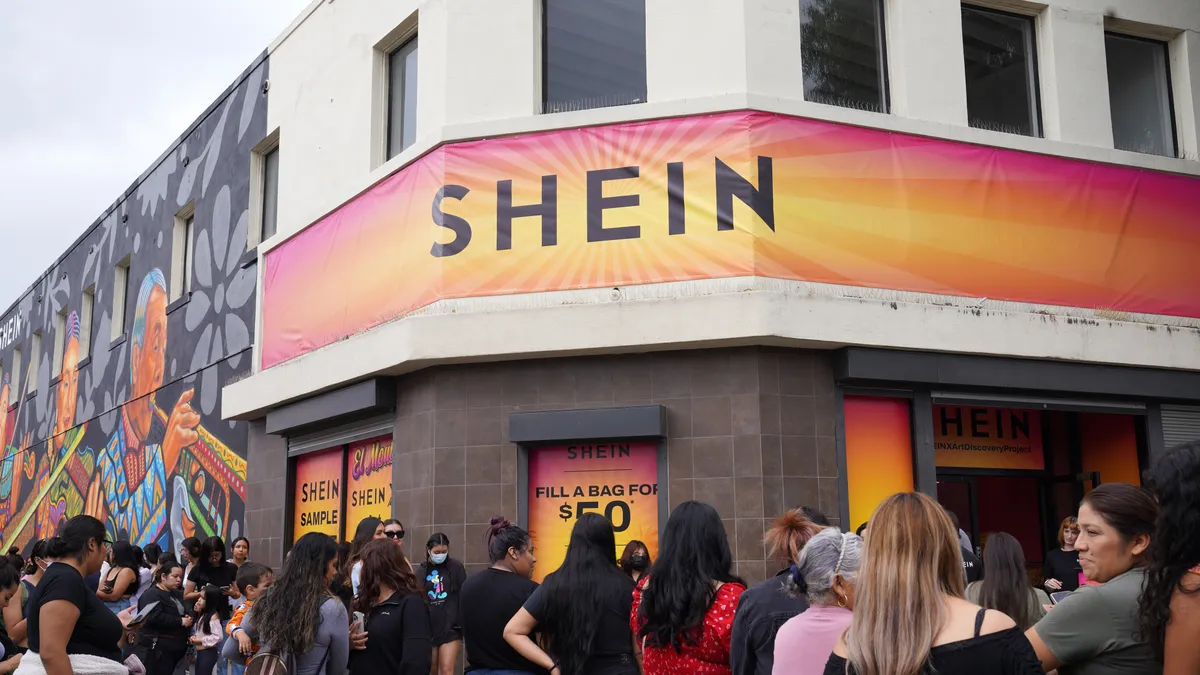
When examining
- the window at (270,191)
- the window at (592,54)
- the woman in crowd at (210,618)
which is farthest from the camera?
the window at (270,191)

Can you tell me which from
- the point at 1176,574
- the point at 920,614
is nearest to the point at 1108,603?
the point at 1176,574

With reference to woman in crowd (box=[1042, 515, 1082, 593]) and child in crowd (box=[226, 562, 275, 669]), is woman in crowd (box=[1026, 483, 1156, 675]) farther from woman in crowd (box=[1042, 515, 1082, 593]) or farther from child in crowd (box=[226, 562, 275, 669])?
woman in crowd (box=[1042, 515, 1082, 593])

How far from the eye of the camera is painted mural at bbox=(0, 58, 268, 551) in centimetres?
1792

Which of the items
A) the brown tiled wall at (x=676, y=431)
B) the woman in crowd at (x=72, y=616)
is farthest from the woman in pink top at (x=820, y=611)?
the brown tiled wall at (x=676, y=431)

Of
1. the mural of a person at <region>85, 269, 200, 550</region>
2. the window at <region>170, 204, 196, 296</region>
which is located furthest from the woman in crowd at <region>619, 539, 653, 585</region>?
the window at <region>170, 204, 196, 296</region>

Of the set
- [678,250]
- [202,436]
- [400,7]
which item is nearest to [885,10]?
[678,250]

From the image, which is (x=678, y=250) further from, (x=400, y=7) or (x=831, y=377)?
(x=400, y=7)

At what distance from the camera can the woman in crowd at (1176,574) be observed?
10.8ft

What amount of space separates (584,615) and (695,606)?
2.56 ft

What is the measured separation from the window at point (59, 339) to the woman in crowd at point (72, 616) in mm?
Result: 24680

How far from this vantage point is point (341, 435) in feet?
46.6

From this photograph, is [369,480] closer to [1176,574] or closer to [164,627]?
[164,627]

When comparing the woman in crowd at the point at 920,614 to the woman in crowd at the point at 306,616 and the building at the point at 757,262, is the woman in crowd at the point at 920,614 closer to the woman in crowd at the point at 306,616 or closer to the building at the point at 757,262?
the woman in crowd at the point at 306,616

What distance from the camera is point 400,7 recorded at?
552 inches
